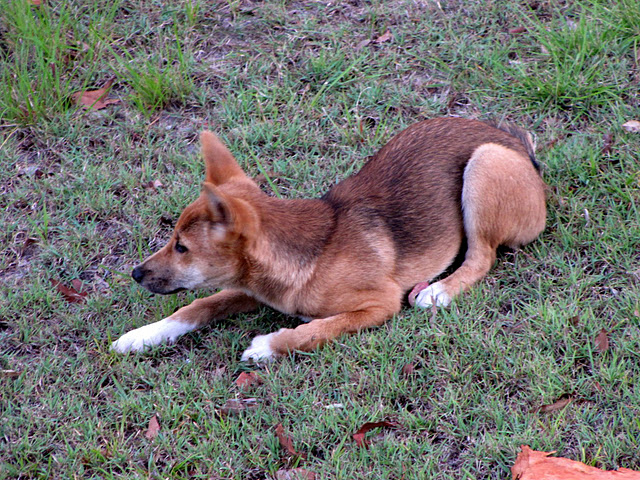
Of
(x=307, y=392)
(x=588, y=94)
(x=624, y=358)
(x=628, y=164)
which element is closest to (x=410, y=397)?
(x=307, y=392)

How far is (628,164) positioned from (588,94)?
836 millimetres

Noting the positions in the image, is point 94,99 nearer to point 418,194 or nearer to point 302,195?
point 302,195

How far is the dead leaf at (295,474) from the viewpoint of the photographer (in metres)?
3.67

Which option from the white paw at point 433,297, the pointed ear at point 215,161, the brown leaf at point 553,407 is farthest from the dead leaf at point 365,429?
the pointed ear at point 215,161

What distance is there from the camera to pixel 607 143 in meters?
5.62

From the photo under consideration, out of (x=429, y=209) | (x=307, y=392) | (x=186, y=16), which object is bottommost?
(x=307, y=392)

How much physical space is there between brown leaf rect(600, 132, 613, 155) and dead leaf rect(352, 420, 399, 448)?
9.38 ft

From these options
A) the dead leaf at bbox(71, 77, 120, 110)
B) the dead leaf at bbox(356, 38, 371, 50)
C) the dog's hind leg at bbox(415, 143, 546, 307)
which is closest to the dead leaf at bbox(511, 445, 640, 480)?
the dog's hind leg at bbox(415, 143, 546, 307)

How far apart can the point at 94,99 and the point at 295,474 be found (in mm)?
4281

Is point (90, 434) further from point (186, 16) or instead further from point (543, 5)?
point (543, 5)

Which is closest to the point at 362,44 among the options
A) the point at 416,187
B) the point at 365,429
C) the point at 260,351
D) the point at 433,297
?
the point at 416,187

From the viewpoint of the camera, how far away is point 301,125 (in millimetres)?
6250

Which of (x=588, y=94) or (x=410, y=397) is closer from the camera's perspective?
(x=410, y=397)

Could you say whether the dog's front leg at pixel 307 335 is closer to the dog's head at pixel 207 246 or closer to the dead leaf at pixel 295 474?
the dog's head at pixel 207 246
